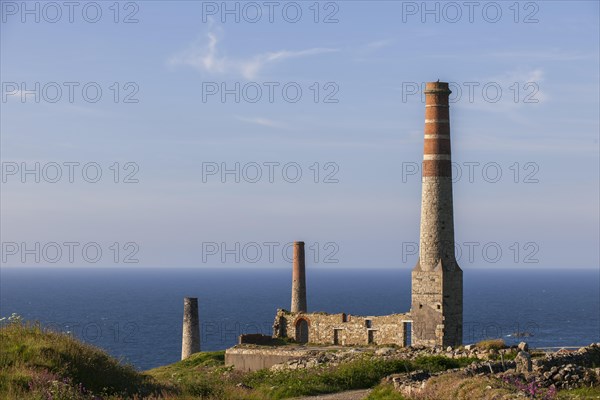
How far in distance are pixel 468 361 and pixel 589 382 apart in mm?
6167

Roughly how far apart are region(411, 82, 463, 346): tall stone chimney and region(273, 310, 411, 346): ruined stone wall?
138 cm

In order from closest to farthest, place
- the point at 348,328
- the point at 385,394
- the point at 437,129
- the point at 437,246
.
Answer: the point at 385,394
the point at 437,129
the point at 437,246
the point at 348,328

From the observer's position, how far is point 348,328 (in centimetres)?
4147

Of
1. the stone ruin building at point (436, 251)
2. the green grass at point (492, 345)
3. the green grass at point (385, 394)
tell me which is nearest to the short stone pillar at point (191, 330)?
the stone ruin building at point (436, 251)

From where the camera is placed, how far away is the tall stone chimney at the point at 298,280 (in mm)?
50750

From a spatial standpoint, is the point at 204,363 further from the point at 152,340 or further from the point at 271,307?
the point at 271,307

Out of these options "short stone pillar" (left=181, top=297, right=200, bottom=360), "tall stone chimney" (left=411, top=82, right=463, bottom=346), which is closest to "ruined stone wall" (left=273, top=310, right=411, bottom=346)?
"tall stone chimney" (left=411, top=82, right=463, bottom=346)

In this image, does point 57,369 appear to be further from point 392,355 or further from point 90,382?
point 392,355

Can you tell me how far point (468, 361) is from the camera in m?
27.7

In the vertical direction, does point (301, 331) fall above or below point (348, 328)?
below

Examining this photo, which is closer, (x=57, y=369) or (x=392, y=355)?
(x=57, y=369)

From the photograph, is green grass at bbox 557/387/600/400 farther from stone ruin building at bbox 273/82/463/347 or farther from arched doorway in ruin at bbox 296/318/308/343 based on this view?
arched doorway in ruin at bbox 296/318/308/343

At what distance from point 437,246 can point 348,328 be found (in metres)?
6.32

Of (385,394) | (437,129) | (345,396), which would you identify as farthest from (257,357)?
(385,394)
